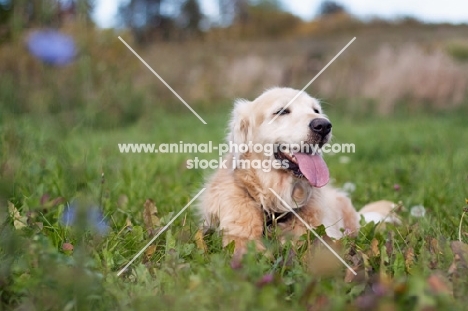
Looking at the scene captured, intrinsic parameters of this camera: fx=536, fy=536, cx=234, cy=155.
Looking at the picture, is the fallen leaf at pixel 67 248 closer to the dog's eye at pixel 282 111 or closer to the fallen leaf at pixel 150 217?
the fallen leaf at pixel 150 217

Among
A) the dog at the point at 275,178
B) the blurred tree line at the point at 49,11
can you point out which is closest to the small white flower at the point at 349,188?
the dog at the point at 275,178

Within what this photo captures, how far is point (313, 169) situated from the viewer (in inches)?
120

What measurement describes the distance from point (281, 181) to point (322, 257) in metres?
1.30

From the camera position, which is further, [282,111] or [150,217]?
[282,111]

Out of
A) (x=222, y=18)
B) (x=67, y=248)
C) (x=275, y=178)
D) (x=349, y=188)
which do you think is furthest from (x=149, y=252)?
(x=222, y=18)

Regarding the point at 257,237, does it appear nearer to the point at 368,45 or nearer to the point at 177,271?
the point at 177,271

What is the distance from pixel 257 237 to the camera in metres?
2.92

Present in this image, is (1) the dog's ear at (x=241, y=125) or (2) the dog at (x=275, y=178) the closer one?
(2) the dog at (x=275, y=178)

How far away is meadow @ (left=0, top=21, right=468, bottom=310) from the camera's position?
181 centimetres

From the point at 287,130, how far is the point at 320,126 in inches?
8.4

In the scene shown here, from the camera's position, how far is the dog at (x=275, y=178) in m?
3.02

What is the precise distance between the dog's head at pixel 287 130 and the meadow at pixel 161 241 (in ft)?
1.62

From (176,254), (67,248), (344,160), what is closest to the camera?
(176,254)

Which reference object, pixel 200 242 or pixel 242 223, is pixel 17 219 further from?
pixel 242 223
